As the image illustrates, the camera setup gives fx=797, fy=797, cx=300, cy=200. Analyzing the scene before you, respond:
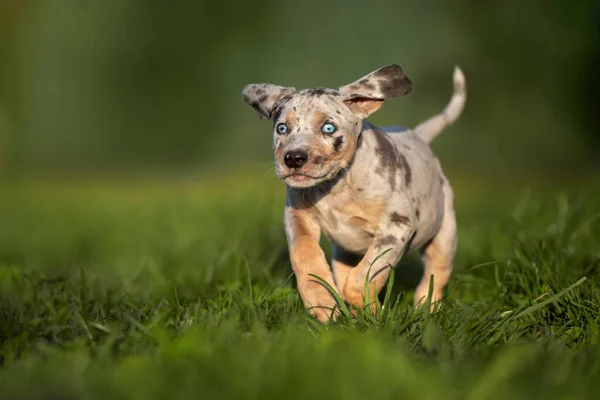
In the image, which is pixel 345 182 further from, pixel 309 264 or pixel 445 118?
pixel 445 118

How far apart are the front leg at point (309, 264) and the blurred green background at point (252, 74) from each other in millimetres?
8372

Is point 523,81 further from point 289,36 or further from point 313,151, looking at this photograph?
point 313,151

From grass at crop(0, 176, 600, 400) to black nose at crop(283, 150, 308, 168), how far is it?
64cm

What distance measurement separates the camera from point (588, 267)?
502cm

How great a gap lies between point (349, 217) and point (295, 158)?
631mm

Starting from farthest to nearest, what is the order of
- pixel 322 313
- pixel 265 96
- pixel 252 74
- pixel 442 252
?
pixel 252 74 → pixel 442 252 → pixel 265 96 → pixel 322 313

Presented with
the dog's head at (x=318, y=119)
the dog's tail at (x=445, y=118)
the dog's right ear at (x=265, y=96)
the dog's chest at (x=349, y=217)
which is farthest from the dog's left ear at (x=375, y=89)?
the dog's tail at (x=445, y=118)

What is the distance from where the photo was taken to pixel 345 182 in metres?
4.44

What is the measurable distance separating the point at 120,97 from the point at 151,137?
988 mm

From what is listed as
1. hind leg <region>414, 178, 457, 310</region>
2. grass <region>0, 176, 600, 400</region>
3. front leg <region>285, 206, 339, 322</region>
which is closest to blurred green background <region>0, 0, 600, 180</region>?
grass <region>0, 176, 600, 400</region>

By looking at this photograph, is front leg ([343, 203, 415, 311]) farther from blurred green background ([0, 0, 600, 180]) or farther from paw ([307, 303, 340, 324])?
blurred green background ([0, 0, 600, 180])

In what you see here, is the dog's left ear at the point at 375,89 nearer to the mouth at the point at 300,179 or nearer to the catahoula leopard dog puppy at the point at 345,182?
the catahoula leopard dog puppy at the point at 345,182

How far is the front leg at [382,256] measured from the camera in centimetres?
422

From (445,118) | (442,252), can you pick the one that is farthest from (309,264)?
(445,118)
